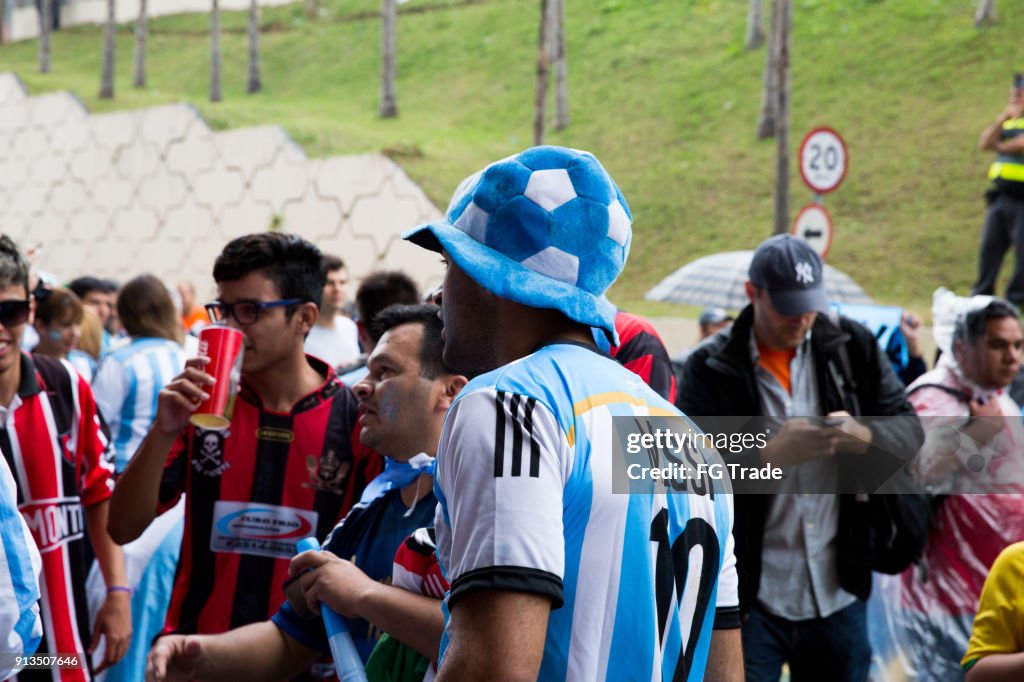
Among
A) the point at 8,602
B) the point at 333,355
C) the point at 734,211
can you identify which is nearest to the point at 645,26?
the point at 734,211

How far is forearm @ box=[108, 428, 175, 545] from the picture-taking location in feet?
11.0

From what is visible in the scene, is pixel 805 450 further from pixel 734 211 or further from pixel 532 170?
pixel 734 211

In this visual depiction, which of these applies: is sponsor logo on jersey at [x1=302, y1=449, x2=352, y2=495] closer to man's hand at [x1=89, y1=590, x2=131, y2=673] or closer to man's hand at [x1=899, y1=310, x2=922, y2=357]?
man's hand at [x1=89, y1=590, x2=131, y2=673]

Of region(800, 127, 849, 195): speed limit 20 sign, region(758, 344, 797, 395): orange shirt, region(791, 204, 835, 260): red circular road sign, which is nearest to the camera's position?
region(758, 344, 797, 395): orange shirt

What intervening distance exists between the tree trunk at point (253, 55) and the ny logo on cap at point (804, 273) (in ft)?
96.6

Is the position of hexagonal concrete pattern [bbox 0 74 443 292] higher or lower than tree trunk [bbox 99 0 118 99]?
lower

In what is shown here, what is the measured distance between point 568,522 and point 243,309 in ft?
7.47

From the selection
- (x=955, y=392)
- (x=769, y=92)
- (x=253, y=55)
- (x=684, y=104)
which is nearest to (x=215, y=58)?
(x=253, y=55)

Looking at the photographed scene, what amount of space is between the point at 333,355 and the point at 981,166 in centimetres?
1520

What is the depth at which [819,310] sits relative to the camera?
14.2 ft

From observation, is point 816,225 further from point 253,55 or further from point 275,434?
point 253,55

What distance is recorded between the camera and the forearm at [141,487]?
11.0ft

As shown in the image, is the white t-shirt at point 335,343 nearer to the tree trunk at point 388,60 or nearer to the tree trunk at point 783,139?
the tree trunk at point 783,139

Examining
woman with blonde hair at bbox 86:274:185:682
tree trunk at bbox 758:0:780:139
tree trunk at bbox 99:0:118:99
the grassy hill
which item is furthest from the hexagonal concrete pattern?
woman with blonde hair at bbox 86:274:185:682
